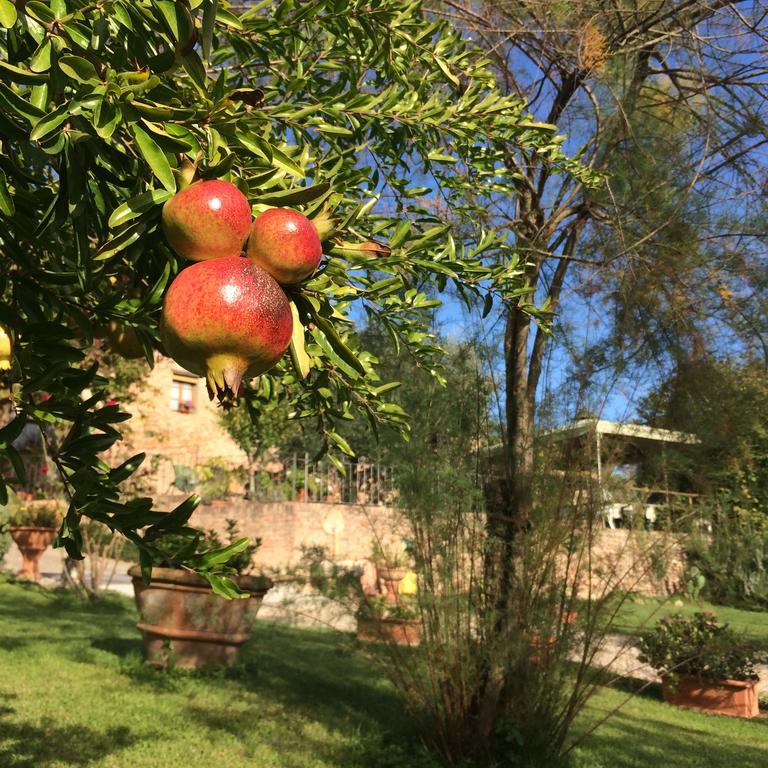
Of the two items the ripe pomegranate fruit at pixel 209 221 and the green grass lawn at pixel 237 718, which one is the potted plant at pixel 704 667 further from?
the ripe pomegranate fruit at pixel 209 221

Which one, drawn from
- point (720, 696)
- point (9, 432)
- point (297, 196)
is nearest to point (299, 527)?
point (720, 696)

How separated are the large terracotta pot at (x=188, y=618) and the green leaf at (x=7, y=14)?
5.51m

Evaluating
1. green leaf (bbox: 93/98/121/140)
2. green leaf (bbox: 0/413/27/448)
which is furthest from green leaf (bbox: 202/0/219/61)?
green leaf (bbox: 0/413/27/448)

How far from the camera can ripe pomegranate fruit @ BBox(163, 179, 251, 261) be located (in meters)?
1.00

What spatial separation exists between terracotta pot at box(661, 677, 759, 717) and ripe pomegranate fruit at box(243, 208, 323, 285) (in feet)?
25.7

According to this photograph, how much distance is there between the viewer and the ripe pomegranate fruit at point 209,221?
100 cm

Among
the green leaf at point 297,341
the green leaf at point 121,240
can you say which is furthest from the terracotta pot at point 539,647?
the green leaf at point 121,240

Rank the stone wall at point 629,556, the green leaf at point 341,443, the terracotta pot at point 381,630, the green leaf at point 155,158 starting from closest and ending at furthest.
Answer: the green leaf at point 155,158 < the green leaf at point 341,443 < the stone wall at point 629,556 < the terracotta pot at point 381,630

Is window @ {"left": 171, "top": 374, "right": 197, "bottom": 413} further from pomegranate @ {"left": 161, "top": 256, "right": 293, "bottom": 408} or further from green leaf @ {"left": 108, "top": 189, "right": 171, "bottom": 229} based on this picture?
pomegranate @ {"left": 161, "top": 256, "right": 293, "bottom": 408}

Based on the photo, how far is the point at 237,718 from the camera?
17.9ft

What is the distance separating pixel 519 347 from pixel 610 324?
29.7 inches

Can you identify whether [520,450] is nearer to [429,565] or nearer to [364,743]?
[429,565]

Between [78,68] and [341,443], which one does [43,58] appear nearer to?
[78,68]

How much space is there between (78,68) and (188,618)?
5945 millimetres
